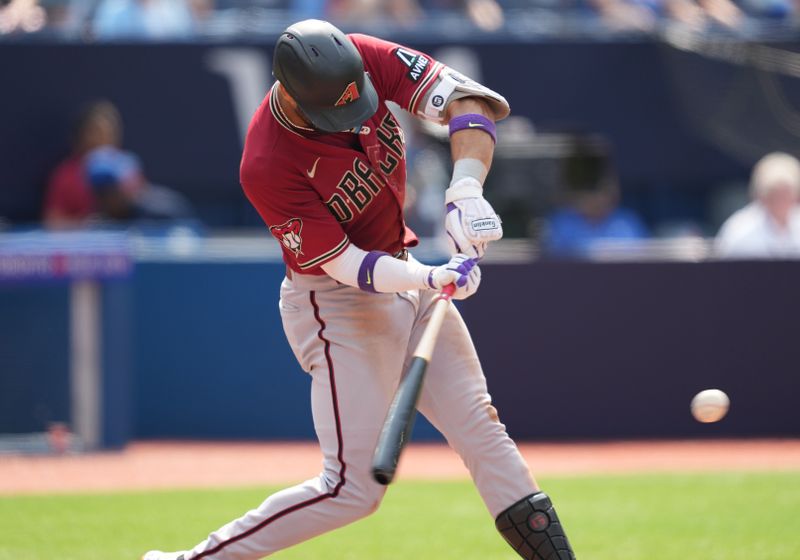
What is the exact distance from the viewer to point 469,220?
13.2 feet

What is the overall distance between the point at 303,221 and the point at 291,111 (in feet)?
1.15

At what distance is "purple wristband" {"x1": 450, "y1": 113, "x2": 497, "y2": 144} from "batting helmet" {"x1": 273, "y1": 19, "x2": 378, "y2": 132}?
0.31m

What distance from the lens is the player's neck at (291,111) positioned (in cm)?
402

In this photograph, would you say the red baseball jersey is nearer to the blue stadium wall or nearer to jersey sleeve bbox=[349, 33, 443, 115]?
jersey sleeve bbox=[349, 33, 443, 115]

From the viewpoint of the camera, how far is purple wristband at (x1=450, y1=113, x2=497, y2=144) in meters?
4.17

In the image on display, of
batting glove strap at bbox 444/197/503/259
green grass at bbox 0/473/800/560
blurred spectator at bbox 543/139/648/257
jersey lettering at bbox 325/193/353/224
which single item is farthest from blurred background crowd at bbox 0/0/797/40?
batting glove strap at bbox 444/197/503/259

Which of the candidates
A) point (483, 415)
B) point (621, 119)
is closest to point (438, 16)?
point (621, 119)

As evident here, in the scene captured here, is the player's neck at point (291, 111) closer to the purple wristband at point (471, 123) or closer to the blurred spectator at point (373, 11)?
the purple wristband at point (471, 123)

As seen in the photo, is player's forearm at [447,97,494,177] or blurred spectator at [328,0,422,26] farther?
blurred spectator at [328,0,422,26]

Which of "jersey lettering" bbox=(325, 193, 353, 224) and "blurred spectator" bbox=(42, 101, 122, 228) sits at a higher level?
"blurred spectator" bbox=(42, 101, 122, 228)

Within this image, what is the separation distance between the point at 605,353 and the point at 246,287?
2.51 m

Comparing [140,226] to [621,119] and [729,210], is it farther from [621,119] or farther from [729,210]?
[729,210]

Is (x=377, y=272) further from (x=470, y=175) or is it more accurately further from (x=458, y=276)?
(x=470, y=175)

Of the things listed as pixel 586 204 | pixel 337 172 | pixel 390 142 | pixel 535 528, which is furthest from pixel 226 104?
pixel 535 528
